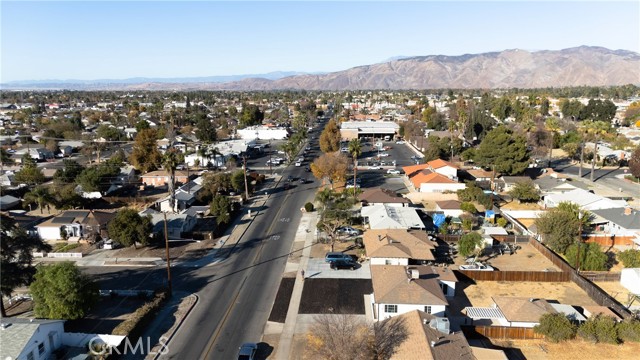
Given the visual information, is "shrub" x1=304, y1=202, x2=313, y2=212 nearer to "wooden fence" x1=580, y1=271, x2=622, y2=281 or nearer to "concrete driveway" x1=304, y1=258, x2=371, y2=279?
"concrete driveway" x1=304, y1=258, x2=371, y2=279

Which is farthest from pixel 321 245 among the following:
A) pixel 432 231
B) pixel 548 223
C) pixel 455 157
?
pixel 455 157

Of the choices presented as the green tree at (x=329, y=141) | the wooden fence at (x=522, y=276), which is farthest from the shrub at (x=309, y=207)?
the green tree at (x=329, y=141)

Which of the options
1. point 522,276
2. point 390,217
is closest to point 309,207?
point 390,217

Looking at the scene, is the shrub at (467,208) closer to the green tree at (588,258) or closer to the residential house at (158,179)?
the green tree at (588,258)

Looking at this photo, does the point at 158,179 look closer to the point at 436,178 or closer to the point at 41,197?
the point at 41,197

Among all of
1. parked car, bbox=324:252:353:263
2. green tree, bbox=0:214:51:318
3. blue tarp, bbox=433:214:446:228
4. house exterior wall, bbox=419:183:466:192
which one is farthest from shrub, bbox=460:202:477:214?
green tree, bbox=0:214:51:318
